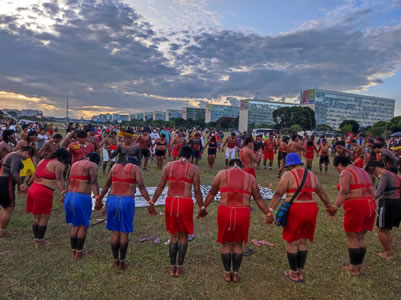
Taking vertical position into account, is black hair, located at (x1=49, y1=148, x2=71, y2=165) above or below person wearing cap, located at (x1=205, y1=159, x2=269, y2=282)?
above

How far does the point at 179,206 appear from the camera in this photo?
4.12m

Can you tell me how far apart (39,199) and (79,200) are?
3.47 ft

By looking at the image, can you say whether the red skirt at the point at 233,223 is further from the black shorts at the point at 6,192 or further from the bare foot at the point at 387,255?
the black shorts at the point at 6,192

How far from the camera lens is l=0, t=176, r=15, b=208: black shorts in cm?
528

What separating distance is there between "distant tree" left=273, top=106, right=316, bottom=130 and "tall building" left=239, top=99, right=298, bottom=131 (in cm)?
5532

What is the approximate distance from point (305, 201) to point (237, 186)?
112 cm

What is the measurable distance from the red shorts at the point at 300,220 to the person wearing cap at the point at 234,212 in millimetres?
413

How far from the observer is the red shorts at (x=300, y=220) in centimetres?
398

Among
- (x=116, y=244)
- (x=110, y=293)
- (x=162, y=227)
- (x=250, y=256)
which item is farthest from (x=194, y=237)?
(x=110, y=293)

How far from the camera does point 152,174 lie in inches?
501

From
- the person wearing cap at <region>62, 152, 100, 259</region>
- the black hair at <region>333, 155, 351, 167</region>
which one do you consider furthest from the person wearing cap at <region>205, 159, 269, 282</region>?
the person wearing cap at <region>62, 152, 100, 259</region>

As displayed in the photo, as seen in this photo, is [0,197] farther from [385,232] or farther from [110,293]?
[385,232]

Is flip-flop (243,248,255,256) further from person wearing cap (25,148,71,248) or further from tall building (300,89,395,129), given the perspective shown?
tall building (300,89,395,129)

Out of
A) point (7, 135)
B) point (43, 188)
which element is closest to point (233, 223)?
point (43, 188)
